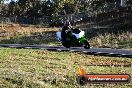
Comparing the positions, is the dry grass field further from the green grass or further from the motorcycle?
the motorcycle

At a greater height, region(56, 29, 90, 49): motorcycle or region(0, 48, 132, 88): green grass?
region(56, 29, 90, 49): motorcycle

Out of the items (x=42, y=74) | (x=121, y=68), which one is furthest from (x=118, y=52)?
(x=42, y=74)

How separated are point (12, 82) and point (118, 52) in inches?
547

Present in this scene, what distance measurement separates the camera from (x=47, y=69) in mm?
24703

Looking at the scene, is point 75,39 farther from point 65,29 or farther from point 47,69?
point 47,69

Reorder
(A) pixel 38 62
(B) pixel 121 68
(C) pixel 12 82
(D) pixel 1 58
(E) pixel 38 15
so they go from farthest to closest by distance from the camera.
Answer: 1. (E) pixel 38 15
2. (D) pixel 1 58
3. (A) pixel 38 62
4. (B) pixel 121 68
5. (C) pixel 12 82

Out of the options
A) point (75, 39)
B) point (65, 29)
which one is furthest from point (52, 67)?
point (75, 39)

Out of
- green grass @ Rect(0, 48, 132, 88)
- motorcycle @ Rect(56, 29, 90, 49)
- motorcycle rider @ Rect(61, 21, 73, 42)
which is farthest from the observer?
green grass @ Rect(0, 48, 132, 88)

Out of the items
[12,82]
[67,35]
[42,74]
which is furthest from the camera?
[42,74]

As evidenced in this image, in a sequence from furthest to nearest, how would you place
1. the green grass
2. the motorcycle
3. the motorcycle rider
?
the green grass → the motorcycle rider → the motorcycle

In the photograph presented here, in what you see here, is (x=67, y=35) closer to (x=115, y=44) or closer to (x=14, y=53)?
(x=14, y=53)

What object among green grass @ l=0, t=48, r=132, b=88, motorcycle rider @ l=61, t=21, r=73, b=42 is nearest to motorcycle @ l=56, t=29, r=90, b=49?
motorcycle rider @ l=61, t=21, r=73, b=42

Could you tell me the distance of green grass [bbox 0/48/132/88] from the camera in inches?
801

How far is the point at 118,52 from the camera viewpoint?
1275 inches
